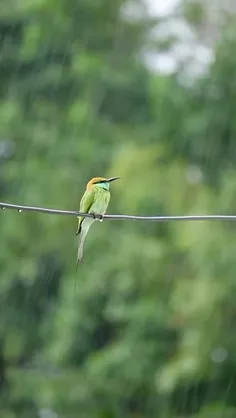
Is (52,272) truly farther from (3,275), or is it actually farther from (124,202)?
(124,202)

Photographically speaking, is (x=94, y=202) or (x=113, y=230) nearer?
(x=94, y=202)

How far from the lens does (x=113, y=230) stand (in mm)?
3803

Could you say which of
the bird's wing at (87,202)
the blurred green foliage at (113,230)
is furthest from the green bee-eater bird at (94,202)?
the blurred green foliage at (113,230)

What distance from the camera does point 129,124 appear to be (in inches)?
171

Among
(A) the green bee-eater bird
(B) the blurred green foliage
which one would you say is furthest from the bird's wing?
(B) the blurred green foliage

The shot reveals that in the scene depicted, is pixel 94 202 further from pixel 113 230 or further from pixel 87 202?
pixel 113 230

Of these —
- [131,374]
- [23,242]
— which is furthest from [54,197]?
[131,374]

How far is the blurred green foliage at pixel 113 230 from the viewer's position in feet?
11.0

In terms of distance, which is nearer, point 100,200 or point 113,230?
point 100,200

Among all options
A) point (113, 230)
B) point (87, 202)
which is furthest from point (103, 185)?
point (113, 230)

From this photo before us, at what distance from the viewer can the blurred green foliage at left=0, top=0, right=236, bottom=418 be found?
3352 mm

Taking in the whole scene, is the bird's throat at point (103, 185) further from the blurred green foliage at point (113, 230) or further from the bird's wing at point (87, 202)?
the blurred green foliage at point (113, 230)

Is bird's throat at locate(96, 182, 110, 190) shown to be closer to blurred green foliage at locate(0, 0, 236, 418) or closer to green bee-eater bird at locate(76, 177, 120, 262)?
green bee-eater bird at locate(76, 177, 120, 262)

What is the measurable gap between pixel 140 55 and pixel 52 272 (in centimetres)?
128
